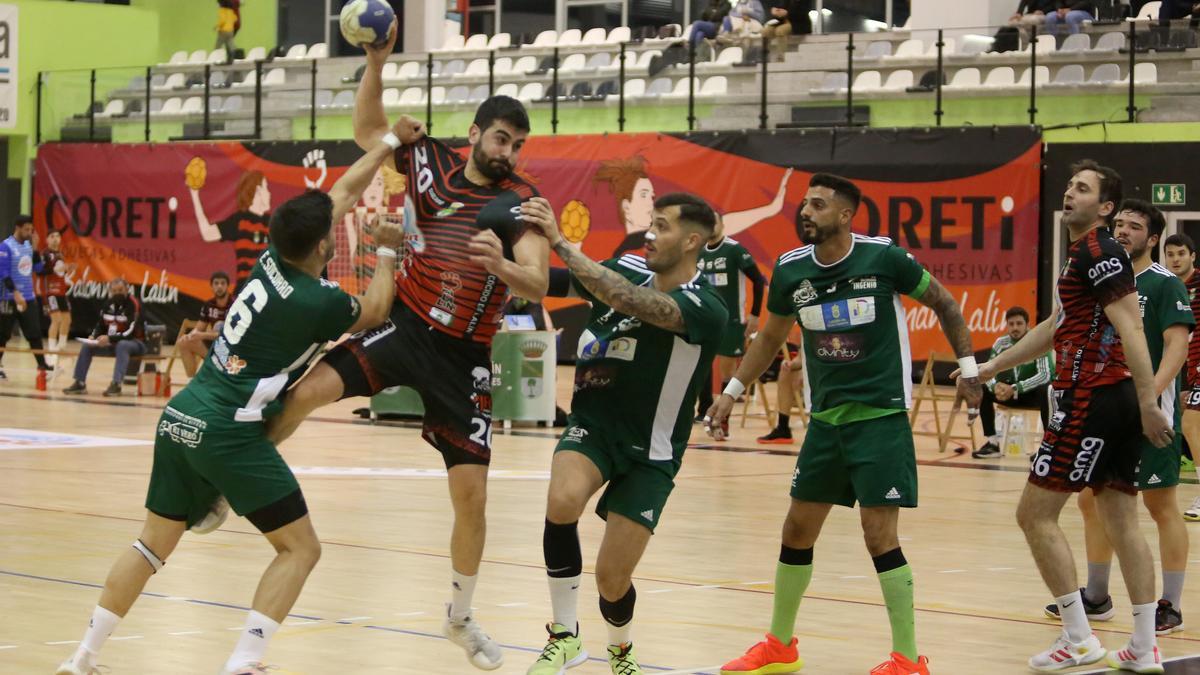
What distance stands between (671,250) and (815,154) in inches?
673

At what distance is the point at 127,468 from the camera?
538 inches

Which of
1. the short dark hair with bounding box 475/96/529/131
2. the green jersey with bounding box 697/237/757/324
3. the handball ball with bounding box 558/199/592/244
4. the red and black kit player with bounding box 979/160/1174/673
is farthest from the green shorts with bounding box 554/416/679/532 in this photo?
the handball ball with bounding box 558/199/592/244

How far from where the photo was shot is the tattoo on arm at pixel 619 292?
6.11 meters

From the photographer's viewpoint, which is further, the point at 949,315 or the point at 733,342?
the point at 733,342

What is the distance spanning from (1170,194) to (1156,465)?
1428 cm

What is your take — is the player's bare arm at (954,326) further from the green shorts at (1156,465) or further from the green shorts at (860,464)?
the green shorts at (1156,465)

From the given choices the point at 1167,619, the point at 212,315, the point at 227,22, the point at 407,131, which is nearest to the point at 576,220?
the point at 212,315

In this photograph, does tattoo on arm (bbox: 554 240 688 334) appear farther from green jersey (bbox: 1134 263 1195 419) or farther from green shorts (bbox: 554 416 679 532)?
green jersey (bbox: 1134 263 1195 419)

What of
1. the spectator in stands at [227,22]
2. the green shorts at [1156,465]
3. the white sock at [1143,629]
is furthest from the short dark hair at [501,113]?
the spectator in stands at [227,22]

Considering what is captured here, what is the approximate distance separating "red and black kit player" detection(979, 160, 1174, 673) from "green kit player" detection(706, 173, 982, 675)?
1.90ft

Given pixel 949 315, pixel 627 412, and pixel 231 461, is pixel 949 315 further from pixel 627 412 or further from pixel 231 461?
pixel 231 461

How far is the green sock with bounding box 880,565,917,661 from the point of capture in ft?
21.5

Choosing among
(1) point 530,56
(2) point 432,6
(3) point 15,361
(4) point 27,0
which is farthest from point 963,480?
(4) point 27,0

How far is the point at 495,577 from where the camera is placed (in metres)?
8.81
